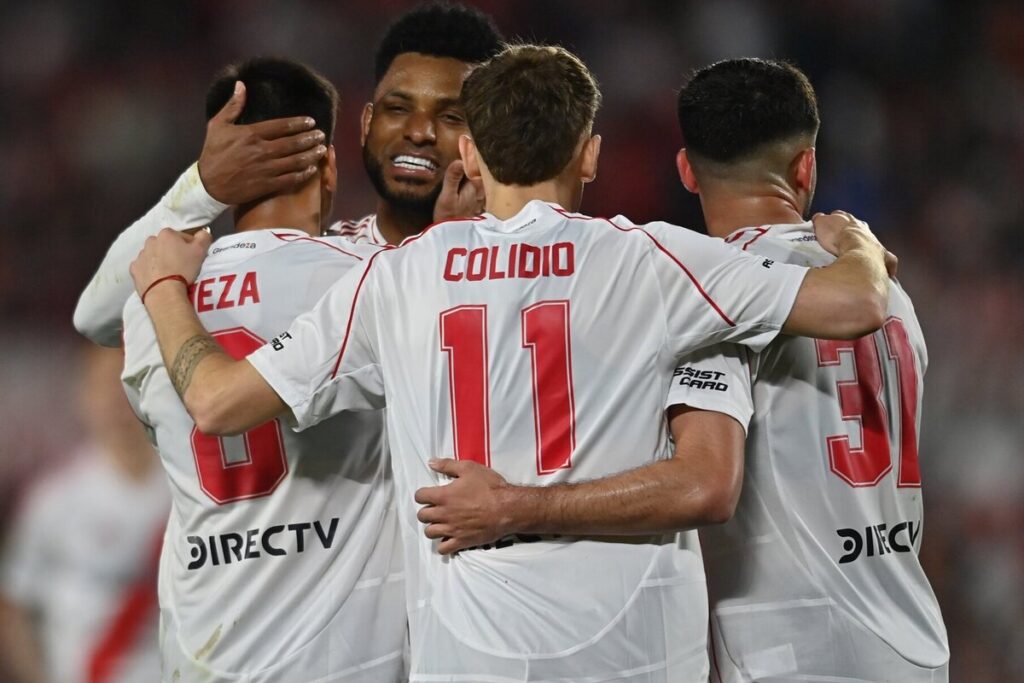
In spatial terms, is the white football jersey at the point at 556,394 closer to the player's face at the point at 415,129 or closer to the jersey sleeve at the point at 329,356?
the jersey sleeve at the point at 329,356

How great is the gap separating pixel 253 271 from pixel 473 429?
86cm

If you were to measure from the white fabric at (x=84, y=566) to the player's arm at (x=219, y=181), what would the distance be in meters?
3.35

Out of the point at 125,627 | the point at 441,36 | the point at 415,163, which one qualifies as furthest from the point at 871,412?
the point at 125,627

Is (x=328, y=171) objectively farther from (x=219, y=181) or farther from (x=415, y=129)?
(x=415, y=129)

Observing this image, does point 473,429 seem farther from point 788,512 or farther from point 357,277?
point 788,512

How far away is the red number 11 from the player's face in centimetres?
184

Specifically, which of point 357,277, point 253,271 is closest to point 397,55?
point 253,271

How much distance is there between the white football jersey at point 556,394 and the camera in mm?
2473

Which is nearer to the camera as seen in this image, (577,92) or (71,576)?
(577,92)

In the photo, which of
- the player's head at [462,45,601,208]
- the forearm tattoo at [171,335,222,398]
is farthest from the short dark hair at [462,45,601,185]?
the forearm tattoo at [171,335,222,398]

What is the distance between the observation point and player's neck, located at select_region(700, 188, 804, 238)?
10.2 feet

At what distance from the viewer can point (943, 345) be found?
7.75 metres

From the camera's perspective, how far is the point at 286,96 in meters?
3.39

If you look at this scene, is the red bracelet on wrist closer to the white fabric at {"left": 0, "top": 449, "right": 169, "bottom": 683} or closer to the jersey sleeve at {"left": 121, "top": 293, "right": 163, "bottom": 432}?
the jersey sleeve at {"left": 121, "top": 293, "right": 163, "bottom": 432}
